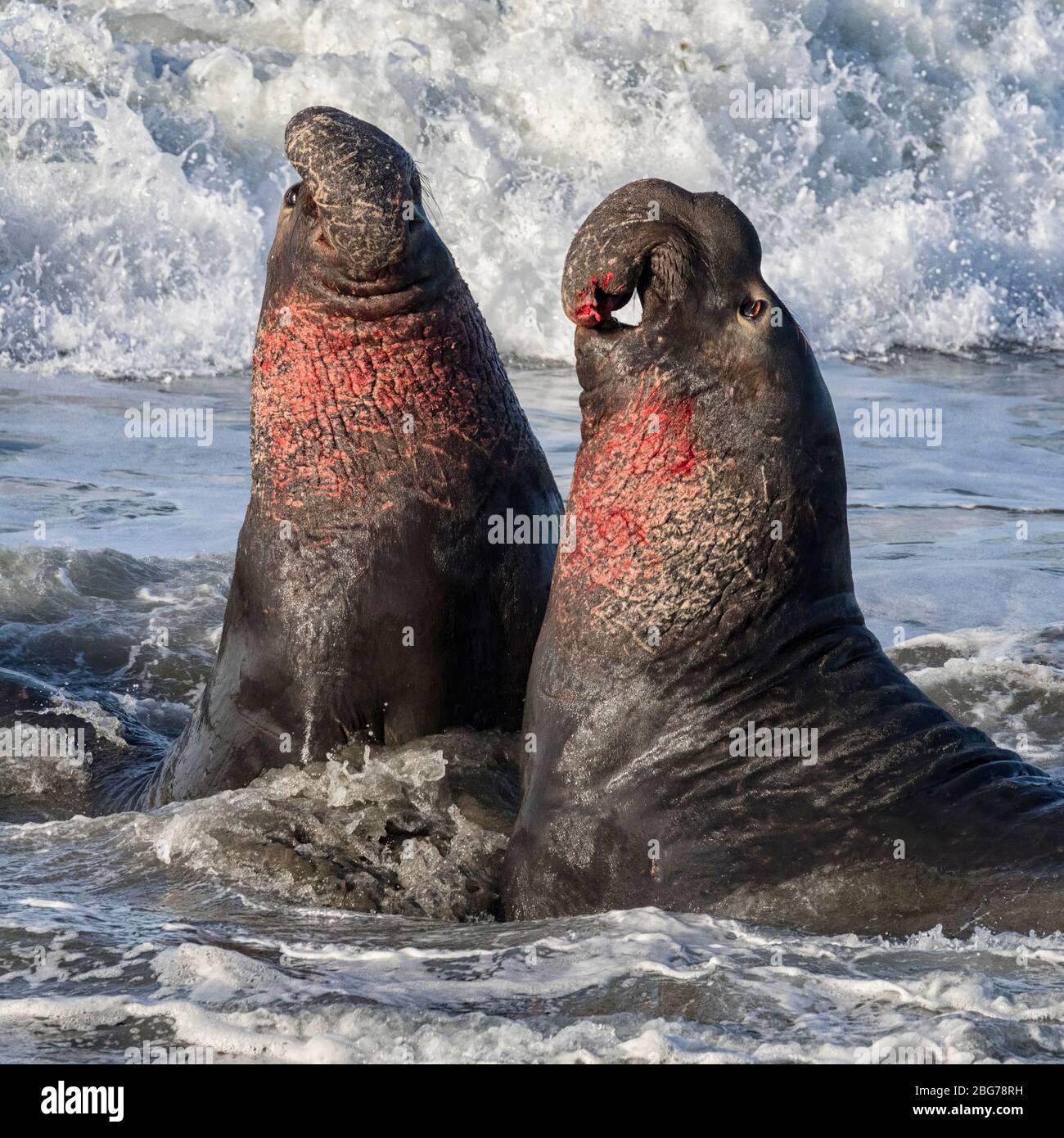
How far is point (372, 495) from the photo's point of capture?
5.36 metres

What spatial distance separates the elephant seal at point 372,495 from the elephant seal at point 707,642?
75 centimetres

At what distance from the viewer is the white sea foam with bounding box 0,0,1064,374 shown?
55.8 ft

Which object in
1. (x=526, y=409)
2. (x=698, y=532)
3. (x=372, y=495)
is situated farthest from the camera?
(x=526, y=409)

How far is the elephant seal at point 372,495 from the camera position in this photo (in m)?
5.33

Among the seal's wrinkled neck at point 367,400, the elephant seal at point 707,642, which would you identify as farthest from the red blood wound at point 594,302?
the seal's wrinkled neck at point 367,400

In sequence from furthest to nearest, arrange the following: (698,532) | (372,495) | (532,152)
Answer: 1. (532,152)
2. (372,495)
3. (698,532)

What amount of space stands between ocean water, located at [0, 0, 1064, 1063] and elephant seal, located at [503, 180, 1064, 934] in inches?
8.3

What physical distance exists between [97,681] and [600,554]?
3612mm

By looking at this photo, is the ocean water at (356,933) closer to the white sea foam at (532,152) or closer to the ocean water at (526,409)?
the ocean water at (526,409)

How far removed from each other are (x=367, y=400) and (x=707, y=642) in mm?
1461

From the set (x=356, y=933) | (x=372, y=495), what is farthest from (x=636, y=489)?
(x=356, y=933)

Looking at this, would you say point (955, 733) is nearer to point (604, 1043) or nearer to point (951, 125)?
point (604, 1043)

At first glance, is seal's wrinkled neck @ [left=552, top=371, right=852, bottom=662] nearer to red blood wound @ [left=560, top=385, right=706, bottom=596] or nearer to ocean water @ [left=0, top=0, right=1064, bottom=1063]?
red blood wound @ [left=560, top=385, right=706, bottom=596]

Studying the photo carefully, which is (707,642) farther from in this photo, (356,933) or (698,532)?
(356,933)
